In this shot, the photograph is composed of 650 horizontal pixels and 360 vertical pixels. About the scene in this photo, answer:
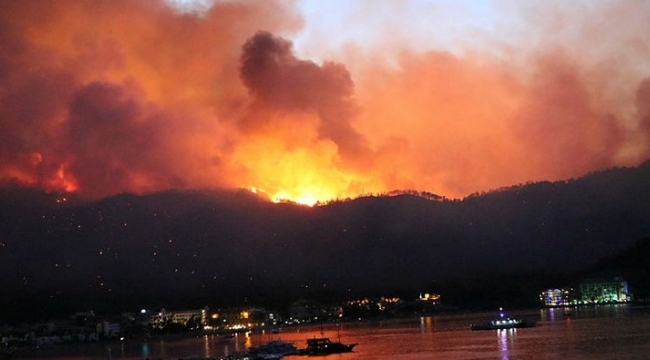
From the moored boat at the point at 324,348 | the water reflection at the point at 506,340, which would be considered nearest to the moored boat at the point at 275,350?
the moored boat at the point at 324,348

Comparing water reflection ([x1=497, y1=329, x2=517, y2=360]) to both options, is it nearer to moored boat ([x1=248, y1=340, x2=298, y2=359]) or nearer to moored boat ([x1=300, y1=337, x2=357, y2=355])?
moored boat ([x1=300, y1=337, x2=357, y2=355])

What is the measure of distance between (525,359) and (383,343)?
35.9 meters

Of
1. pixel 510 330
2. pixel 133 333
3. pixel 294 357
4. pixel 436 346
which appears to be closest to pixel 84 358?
pixel 294 357

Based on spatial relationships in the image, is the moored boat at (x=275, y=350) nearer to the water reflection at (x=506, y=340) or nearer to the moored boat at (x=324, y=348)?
the moored boat at (x=324, y=348)

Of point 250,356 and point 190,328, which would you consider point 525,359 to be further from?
point 190,328

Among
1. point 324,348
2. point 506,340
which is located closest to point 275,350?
point 324,348

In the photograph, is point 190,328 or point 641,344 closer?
point 641,344

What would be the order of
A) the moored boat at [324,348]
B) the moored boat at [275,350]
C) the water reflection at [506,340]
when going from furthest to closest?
1. the moored boat at [324,348]
2. the moored boat at [275,350]
3. the water reflection at [506,340]

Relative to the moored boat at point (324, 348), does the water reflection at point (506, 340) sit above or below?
below

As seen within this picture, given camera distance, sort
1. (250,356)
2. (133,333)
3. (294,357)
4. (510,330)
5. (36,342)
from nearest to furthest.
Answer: (250,356)
(294,357)
(510,330)
(36,342)
(133,333)

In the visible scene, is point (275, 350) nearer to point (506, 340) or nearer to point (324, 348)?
point (324, 348)

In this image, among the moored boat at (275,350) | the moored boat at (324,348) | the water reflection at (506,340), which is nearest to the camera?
the water reflection at (506,340)

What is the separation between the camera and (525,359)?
71.1m

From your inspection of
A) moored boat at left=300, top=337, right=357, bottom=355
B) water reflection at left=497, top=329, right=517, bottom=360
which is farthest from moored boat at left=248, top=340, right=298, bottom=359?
water reflection at left=497, top=329, right=517, bottom=360
